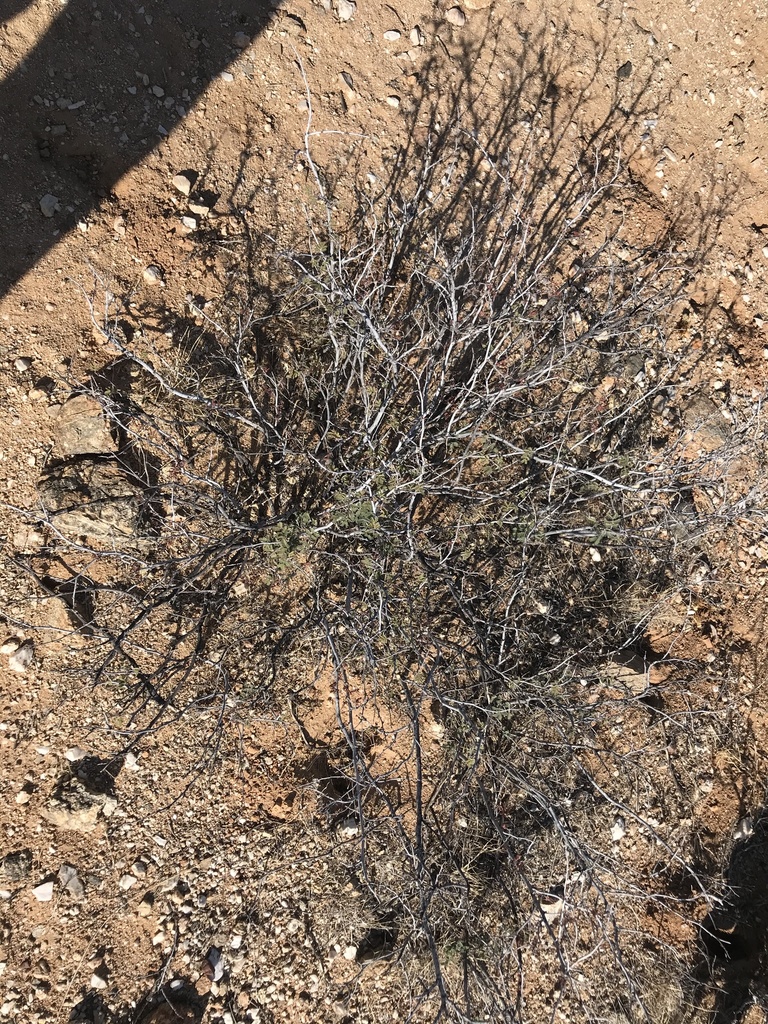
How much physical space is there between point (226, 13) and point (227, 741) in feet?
10.3

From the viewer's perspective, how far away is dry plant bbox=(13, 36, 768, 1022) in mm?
2543

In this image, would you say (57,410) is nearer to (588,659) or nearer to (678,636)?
(588,659)

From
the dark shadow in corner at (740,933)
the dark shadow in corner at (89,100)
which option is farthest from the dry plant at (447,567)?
the dark shadow in corner at (89,100)

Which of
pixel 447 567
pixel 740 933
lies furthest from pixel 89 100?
pixel 740 933

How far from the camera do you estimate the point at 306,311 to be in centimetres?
278

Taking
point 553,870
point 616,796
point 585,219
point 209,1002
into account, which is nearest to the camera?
point 209,1002

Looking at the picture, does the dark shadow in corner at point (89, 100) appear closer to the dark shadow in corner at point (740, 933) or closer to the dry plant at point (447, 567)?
the dry plant at point (447, 567)

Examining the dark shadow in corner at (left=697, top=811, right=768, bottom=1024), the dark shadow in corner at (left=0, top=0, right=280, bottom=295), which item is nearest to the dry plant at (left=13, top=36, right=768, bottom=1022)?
the dark shadow in corner at (left=697, top=811, right=768, bottom=1024)

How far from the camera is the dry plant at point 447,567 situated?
2.54 metres

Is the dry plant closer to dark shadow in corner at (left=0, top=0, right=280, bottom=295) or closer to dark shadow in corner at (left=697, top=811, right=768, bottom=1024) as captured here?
dark shadow in corner at (left=697, top=811, right=768, bottom=1024)

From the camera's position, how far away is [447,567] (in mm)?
2588

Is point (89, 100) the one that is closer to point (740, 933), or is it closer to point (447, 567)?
point (447, 567)

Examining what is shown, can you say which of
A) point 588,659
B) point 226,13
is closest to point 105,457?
point 226,13

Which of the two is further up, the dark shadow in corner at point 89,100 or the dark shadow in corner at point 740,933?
the dark shadow in corner at point 89,100
